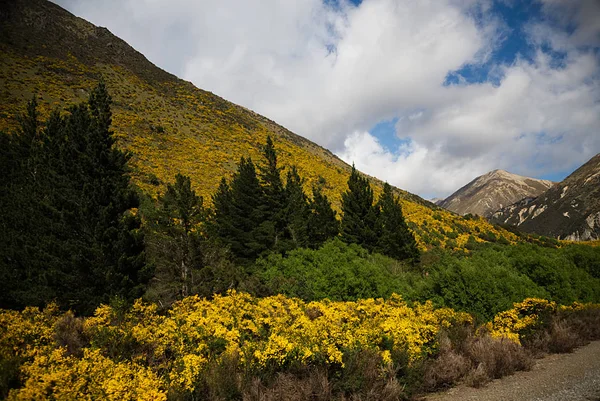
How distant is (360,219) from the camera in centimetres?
2586

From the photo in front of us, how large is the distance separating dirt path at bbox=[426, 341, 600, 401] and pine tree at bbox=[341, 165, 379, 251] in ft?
53.7

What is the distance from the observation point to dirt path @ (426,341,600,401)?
6.71 m

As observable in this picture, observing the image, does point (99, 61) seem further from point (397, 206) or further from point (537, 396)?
point (537, 396)

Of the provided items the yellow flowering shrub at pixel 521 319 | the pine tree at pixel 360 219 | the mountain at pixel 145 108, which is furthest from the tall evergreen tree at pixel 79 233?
the pine tree at pixel 360 219

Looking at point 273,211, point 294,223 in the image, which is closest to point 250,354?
point 294,223

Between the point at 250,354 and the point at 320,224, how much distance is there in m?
19.5

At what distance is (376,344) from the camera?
780cm

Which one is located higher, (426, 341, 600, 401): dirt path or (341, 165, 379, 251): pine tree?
(341, 165, 379, 251): pine tree

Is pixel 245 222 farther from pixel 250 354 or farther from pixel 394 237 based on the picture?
pixel 250 354

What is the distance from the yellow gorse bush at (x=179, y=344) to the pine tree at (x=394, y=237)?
15561 mm

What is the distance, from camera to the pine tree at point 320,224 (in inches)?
972

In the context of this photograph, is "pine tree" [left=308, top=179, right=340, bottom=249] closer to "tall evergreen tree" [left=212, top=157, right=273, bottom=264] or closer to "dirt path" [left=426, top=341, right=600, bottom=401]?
"tall evergreen tree" [left=212, top=157, right=273, bottom=264]

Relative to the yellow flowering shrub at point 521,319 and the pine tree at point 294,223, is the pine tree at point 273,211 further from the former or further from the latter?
the yellow flowering shrub at point 521,319

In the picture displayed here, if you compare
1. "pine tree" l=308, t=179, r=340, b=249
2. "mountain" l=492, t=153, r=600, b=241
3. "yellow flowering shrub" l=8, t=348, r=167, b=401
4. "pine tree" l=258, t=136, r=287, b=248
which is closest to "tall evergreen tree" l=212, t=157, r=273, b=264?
"pine tree" l=258, t=136, r=287, b=248
